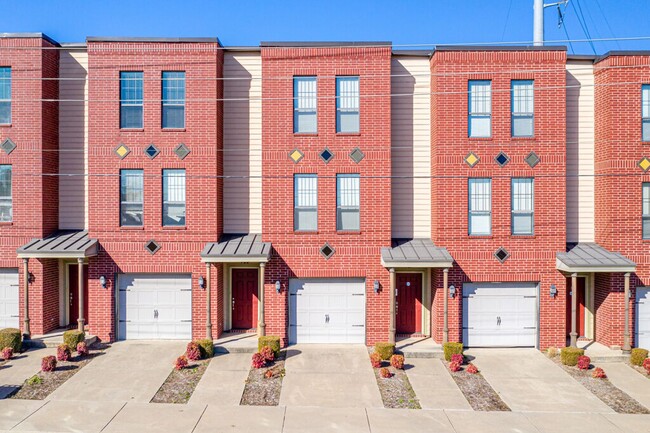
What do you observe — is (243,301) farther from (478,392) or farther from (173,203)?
(478,392)

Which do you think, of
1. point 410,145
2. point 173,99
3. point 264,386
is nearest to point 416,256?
point 410,145

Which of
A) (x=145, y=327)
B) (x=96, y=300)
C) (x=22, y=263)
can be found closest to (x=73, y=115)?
(x=22, y=263)

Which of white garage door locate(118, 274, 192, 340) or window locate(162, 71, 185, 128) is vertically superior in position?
window locate(162, 71, 185, 128)

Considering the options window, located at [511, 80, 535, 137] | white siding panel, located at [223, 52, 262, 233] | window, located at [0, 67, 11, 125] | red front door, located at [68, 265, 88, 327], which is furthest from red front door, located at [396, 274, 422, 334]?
window, located at [0, 67, 11, 125]

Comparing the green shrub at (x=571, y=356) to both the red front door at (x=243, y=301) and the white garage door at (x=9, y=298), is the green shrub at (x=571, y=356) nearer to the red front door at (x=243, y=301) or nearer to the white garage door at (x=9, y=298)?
the red front door at (x=243, y=301)

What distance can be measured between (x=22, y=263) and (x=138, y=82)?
6.94 m

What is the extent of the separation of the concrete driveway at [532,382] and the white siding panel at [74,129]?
13601mm

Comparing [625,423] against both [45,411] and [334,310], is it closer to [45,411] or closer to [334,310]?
[334,310]

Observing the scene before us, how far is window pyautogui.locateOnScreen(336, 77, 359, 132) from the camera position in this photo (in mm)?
14969

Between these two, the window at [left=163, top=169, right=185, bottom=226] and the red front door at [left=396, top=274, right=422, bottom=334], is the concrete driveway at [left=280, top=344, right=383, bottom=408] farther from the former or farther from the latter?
the window at [left=163, top=169, right=185, bottom=226]

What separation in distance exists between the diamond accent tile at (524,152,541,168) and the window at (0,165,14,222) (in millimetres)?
16625

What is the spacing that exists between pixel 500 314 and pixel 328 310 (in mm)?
5515

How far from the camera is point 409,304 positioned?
15844 mm

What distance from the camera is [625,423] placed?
9.91 meters
